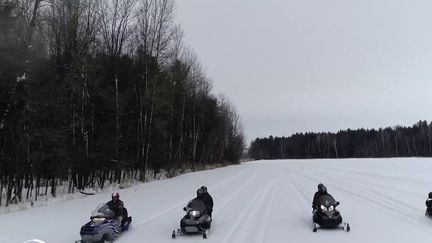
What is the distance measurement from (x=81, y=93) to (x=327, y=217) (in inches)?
660

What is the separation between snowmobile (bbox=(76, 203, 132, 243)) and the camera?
10000mm

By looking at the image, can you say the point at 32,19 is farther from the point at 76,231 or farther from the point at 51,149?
the point at 76,231

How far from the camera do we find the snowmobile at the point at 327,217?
11633 millimetres

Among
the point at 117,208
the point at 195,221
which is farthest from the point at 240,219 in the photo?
the point at 117,208

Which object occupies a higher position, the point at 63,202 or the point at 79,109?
the point at 79,109

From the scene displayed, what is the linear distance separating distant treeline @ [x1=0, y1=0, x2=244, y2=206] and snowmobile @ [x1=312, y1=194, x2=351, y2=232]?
12.8 metres

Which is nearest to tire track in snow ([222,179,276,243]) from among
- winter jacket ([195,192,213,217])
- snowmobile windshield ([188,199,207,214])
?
winter jacket ([195,192,213,217])

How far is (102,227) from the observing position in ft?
33.6

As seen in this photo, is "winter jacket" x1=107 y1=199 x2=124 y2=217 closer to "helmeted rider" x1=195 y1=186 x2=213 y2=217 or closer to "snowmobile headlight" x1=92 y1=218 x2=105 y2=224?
"snowmobile headlight" x1=92 y1=218 x2=105 y2=224

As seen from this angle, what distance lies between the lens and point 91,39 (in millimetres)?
25391

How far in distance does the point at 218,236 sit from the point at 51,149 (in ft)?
41.4

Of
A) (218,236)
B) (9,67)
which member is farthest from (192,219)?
(9,67)

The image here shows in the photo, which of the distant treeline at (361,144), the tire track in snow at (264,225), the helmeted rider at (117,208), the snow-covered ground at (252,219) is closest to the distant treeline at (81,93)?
the snow-covered ground at (252,219)

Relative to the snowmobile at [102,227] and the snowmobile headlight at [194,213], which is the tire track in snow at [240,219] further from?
the snowmobile at [102,227]
